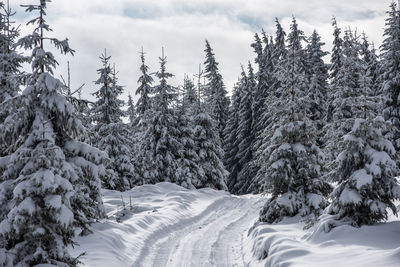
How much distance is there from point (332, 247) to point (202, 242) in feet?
21.8

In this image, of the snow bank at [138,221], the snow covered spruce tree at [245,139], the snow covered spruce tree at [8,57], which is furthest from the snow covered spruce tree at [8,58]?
the snow covered spruce tree at [245,139]

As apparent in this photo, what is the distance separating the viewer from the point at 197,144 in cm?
3675

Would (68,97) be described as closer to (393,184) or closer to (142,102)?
(393,184)

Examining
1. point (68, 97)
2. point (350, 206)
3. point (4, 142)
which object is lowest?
point (350, 206)

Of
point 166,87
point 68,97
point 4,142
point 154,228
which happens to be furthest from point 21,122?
point 166,87

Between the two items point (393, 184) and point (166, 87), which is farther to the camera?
point (166, 87)

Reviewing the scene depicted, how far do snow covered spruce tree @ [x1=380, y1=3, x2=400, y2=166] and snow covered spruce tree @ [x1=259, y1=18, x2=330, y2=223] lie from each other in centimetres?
1370

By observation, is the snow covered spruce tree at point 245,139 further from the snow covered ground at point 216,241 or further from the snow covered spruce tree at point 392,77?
the snow covered ground at point 216,241

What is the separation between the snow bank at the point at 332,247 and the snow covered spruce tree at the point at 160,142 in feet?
64.7

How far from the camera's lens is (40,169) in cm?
887

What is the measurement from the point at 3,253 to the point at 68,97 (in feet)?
15.0

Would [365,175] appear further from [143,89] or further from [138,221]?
[143,89]

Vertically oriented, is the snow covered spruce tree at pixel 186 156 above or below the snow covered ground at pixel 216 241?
above

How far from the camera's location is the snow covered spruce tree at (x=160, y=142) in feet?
108
